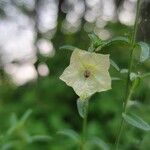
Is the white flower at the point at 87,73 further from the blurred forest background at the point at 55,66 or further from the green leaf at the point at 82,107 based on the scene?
the blurred forest background at the point at 55,66

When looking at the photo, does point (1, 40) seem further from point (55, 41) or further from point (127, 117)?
point (127, 117)

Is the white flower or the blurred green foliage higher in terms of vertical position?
the white flower

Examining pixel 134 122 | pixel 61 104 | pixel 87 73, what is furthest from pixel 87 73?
pixel 61 104

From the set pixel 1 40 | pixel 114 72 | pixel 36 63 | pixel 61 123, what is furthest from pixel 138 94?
pixel 1 40

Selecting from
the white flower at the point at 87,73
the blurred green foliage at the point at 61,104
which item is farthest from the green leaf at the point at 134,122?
the blurred green foliage at the point at 61,104

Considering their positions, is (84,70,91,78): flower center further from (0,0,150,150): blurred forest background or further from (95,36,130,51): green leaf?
(0,0,150,150): blurred forest background

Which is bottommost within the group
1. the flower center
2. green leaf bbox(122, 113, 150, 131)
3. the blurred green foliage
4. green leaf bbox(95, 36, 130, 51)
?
the blurred green foliage

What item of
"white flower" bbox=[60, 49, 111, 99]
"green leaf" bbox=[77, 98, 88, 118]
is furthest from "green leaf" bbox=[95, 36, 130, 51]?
"green leaf" bbox=[77, 98, 88, 118]
